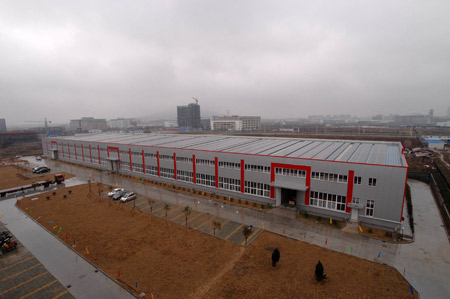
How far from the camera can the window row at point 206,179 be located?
3522 centimetres

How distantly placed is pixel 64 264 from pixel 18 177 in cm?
4338

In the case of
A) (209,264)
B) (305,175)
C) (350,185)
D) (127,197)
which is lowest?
(209,264)

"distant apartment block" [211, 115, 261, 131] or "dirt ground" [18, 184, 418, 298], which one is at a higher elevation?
"distant apartment block" [211, 115, 261, 131]

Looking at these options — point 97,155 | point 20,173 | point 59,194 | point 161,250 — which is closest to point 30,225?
point 59,194

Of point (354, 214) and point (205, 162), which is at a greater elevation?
point (205, 162)

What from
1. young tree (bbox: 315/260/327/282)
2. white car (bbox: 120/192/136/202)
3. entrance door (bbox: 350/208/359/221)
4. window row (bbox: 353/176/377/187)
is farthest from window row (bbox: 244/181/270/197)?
white car (bbox: 120/192/136/202)

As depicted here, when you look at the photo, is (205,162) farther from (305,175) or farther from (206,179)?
(305,175)

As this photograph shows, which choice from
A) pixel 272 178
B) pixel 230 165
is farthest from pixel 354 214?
pixel 230 165

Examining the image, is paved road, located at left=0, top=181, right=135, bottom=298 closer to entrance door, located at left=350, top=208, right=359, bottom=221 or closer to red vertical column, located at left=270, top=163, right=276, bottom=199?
red vertical column, located at left=270, top=163, right=276, bottom=199

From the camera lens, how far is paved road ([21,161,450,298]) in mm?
16641

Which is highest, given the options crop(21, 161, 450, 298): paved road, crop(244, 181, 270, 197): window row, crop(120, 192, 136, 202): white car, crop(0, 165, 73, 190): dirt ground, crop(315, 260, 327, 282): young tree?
crop(244, 181, 270, 197): window row

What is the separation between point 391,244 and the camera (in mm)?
20656

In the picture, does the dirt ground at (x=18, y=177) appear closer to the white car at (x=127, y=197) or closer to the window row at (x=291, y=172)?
the white car at (x=127, y=197)

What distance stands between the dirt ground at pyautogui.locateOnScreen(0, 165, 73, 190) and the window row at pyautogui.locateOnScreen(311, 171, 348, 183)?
47.9 metres
